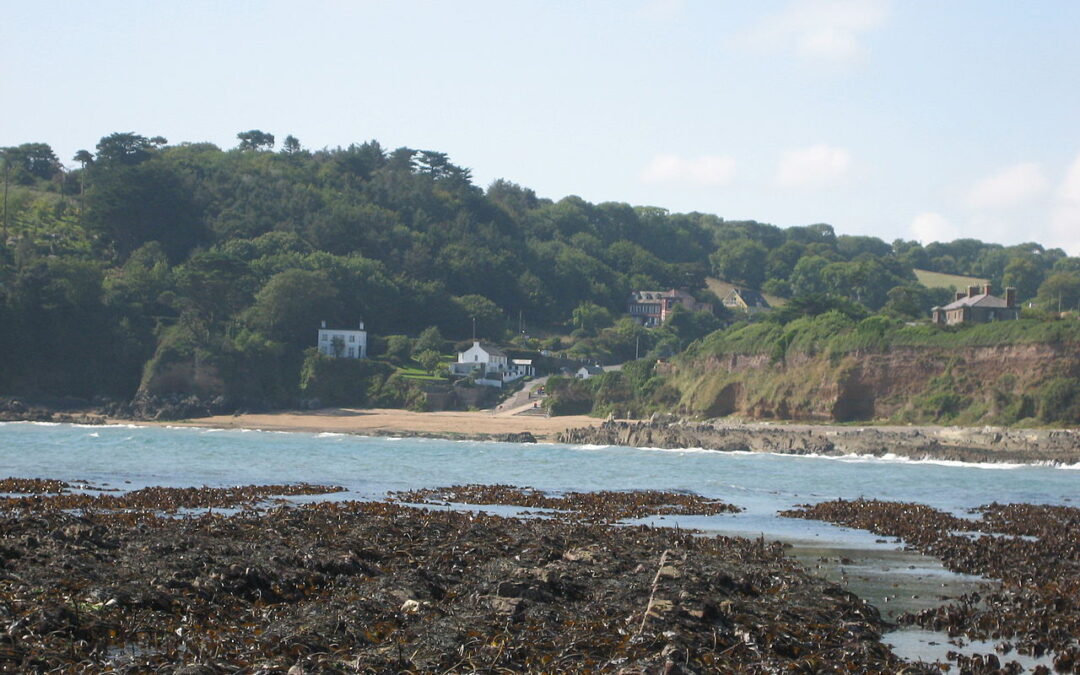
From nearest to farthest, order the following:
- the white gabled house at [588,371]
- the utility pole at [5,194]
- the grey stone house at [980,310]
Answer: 1. the grey stone house at [980,310]
2. the white gabled house at [588,371]
3. the utility pole at [5,194]

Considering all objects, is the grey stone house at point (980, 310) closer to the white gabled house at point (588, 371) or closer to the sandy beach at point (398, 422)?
the sandy beach at point (398, 422)

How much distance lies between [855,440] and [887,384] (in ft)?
39.4

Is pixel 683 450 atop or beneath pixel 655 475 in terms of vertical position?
beneath

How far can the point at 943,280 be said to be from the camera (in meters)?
177

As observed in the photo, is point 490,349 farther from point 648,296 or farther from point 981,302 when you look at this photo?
point 648,296


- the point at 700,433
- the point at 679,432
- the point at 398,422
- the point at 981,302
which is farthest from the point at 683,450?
the point at 981,302

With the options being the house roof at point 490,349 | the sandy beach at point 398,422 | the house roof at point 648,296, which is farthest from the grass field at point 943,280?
the sandy beach at point 398,422

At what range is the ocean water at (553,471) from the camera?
116 feet

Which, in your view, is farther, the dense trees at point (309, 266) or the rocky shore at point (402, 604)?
the dense trees at point (309, 266)

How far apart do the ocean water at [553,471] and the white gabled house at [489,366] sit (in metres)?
29.7

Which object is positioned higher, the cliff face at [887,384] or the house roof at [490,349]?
the house roof at [490,349]

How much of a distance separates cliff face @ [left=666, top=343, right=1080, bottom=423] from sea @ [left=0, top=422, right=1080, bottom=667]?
459 inches

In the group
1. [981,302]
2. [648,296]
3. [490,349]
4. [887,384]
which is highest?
[648,296]

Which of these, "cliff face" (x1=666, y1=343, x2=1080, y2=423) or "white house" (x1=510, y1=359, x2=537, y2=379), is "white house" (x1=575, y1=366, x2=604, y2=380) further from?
"cliff face" (x1=666, y1=343, x2=1080, y2=423)
